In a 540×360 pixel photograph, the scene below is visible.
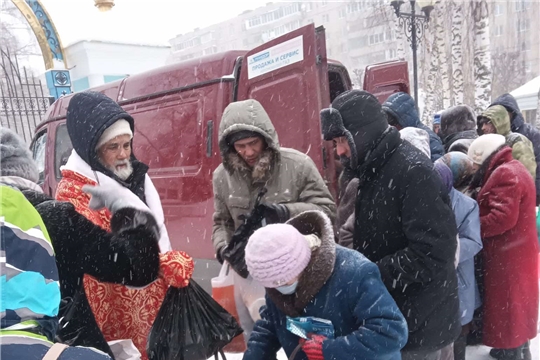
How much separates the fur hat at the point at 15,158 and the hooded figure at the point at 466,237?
1955 millimetres

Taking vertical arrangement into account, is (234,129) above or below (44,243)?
above

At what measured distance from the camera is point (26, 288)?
3.08 ft

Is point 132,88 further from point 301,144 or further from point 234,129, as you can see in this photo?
point 234,129

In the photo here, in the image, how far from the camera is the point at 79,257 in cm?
154

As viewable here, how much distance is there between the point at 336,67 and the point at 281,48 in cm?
124

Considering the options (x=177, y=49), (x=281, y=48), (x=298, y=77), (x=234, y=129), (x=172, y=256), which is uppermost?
(x=177, y=49)

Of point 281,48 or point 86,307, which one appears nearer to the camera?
point 86,307

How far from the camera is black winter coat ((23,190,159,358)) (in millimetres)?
1477

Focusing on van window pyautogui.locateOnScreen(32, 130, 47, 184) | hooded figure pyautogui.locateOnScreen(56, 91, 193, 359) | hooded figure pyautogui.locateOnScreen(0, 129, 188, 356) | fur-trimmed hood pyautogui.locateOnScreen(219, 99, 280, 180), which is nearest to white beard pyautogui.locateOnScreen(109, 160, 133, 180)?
hooded figure pyautogui.locateOnScreen(56, 91, 193, 359)

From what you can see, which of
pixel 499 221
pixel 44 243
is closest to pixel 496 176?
pixel 499 221

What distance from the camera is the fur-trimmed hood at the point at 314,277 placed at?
150 centimetres

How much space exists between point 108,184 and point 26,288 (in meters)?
0.94

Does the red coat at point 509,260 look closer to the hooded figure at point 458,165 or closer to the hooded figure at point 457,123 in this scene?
the hooded figure at point 458,165

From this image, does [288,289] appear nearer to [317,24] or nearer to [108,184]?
[108,184]
